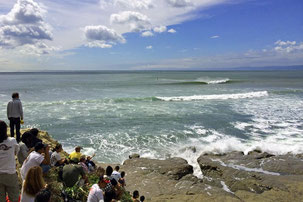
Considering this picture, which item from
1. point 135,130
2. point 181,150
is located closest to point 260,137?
point 181,150

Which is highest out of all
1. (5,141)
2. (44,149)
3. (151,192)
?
(5,141)

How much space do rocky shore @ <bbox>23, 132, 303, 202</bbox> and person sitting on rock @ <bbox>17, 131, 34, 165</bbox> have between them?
139 inches

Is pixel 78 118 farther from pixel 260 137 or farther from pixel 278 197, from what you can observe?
pixel 278 197

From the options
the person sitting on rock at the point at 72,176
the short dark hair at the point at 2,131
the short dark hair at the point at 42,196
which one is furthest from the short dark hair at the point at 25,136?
the short dark hair at the point at 42,196

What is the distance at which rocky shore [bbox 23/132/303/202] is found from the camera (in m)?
7.83

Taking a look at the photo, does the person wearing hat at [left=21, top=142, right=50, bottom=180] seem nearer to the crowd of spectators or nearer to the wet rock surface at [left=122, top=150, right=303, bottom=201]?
the crowd of spectators

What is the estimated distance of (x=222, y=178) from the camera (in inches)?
362

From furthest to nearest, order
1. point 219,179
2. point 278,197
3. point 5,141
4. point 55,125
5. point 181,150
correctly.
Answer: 1. point 55,125
2. point 181,150
3. point 219,179
4. point 278,197
5. point 5,141

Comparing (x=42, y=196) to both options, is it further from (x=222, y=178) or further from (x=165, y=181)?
(x=222, y=178)

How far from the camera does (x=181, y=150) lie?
12.8 m

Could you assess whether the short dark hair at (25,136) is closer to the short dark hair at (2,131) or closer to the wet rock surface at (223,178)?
the short dark hair at (2,131)

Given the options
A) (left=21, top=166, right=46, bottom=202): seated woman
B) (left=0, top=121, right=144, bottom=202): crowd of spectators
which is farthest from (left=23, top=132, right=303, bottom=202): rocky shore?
(left=21, top=166, right=46, bottom=202): seated woman

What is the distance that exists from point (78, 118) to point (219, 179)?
1488 centimetres

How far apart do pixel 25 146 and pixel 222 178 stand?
7244 millimetres
